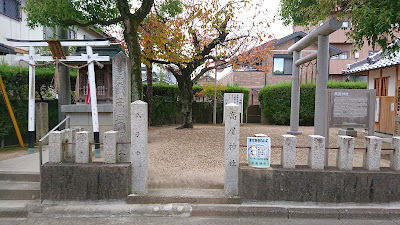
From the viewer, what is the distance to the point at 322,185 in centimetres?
400

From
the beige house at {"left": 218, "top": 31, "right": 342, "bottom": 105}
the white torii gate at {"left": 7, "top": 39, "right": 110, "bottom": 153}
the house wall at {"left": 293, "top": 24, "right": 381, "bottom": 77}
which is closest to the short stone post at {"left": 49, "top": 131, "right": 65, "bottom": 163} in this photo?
the white torii gate at {"left": 7, "top": 39, "right": 110, "bottom": 153}

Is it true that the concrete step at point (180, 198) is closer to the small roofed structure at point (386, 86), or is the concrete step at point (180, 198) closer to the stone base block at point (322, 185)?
the stone base block at point (322, 185)

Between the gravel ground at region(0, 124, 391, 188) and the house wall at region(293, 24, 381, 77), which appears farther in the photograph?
the house wall at region(293, 24, 381, 77)

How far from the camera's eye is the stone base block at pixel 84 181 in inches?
160

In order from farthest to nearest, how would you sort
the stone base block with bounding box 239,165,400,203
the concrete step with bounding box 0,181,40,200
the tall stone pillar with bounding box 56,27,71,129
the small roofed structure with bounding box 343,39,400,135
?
the small roofed structure with bounding box 343,39,400,135 → the tall stone pillar with bounding box 56,27,71,129 → the concrete step with bounding box 0,181,40,200 → the stone base block with bounding box 239,165,400,203

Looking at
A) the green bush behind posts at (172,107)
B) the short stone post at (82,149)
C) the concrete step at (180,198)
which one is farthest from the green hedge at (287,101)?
the short stone post at (82,149)

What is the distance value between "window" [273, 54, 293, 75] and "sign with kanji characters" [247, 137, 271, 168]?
17.5m

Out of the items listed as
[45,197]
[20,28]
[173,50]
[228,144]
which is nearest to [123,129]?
[45,197]

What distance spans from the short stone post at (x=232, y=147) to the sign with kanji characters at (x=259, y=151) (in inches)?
10.4

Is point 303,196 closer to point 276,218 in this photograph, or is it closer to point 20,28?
point 276,218

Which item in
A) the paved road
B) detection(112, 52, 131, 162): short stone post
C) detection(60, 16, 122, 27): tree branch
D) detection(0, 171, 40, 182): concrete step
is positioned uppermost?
detection(60, 16, 122, 27): tree branch

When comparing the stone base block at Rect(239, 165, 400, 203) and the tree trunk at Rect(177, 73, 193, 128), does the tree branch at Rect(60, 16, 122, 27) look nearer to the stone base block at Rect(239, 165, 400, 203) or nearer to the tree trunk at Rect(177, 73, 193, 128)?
the tree trunk at Rect(177, 73, 193, 128)

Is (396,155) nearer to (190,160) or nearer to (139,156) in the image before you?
(190,160)

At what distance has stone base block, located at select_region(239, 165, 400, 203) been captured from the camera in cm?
398
